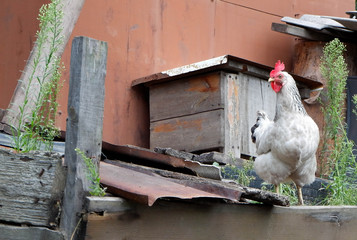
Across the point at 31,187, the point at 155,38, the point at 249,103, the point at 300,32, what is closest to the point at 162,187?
the point at 31,187

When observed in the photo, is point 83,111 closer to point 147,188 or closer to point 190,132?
point 147,188

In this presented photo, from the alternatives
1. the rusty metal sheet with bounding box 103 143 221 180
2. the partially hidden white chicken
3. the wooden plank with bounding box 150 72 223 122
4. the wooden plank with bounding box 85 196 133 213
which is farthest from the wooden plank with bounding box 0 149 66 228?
the wooden plank with bounding box 150 72 223 122

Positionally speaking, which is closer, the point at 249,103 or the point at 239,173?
the point at 239,173

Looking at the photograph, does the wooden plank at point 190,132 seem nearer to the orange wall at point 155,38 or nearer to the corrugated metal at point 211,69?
the orange wall at point 155,38

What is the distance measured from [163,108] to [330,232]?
284 cm

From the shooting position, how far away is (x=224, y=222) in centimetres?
345

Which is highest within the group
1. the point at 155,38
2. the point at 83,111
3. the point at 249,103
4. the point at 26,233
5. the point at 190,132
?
the point at 155,38

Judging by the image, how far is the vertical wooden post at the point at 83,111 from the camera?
2830mm

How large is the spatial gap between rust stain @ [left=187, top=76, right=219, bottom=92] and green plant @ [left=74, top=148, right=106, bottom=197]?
139 inches

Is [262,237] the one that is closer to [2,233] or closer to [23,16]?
[2,233]

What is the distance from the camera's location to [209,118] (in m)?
6.30

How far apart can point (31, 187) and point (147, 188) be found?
51 centimetres

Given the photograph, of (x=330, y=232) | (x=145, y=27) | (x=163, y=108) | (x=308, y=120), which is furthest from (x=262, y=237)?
(x=145, y=27)

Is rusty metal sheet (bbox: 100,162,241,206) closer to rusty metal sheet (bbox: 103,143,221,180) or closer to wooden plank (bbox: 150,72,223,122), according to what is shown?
rusty metal sheet (bbox: 103,143,221,180)
